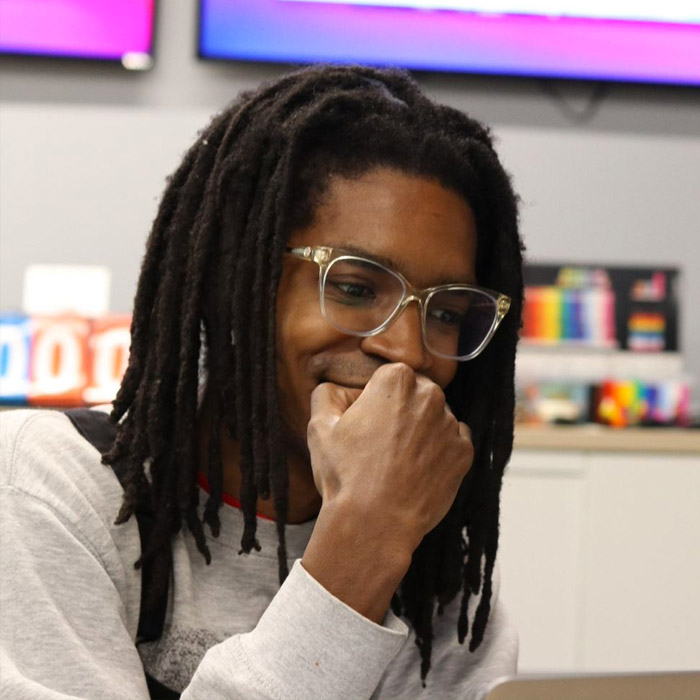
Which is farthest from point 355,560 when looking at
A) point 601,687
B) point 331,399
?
point 601,687

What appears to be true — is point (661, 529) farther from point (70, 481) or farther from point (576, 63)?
point (70, 481)

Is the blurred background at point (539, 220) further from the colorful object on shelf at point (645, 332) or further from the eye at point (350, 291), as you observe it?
the eye at point (350, 291)

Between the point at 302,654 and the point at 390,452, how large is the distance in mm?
184

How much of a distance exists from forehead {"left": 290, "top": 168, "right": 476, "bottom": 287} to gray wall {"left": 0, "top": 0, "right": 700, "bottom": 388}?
1456mm

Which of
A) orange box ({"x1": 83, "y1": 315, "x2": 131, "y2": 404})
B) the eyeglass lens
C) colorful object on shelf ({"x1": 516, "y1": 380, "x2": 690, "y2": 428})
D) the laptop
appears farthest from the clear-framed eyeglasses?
colorful object on shelf ({"x1": 516, "y1": 380, "x2": 690, "y2": 428})

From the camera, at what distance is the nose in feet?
3.15

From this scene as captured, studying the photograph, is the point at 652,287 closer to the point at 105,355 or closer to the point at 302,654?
the point at 105,355

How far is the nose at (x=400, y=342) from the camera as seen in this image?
3.15 ft

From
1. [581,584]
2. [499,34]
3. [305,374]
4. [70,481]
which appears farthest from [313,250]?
[499,34]

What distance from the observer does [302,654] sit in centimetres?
76

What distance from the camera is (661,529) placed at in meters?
2.07

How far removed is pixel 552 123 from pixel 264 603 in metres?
1.87

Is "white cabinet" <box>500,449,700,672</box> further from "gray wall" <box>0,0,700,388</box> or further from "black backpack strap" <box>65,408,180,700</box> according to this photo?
"black backpack strap" <box>65,408,180,700</box>

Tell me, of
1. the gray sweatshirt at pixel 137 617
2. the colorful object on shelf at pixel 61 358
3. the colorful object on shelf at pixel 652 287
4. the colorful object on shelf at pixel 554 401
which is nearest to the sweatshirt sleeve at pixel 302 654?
the gray sweatshirt at pixel 137 617
